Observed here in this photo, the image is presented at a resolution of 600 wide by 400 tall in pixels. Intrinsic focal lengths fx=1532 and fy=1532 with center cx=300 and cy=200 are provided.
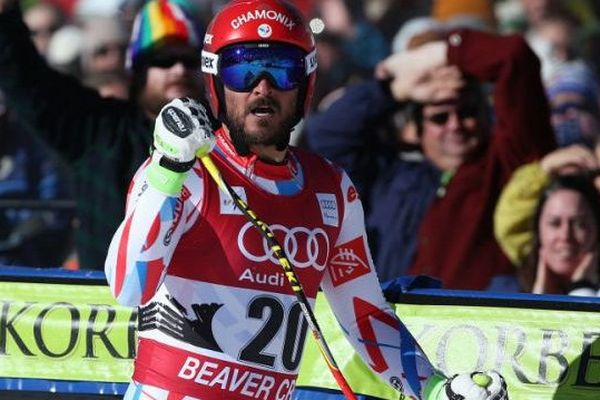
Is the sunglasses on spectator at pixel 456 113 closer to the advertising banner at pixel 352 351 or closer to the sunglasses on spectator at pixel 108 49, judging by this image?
the advertising banner at pixel 352 351

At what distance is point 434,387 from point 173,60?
295 cm

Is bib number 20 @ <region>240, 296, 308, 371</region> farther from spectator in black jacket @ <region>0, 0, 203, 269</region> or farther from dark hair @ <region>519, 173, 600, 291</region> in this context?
dark hair @ <region>519, 173, 600, 291</region>

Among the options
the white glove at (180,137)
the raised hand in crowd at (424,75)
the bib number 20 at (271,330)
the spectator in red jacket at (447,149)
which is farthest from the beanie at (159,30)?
the white glove at (180,137)

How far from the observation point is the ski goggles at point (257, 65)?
4.57 m

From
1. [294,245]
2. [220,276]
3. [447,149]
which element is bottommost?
[220,276]

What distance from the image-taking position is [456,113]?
7.46 m

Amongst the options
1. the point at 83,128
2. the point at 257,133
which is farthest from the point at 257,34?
the point at 83,128

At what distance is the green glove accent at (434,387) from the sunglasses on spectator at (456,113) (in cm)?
288

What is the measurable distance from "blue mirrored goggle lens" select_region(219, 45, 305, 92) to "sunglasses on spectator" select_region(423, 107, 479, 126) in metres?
2.90

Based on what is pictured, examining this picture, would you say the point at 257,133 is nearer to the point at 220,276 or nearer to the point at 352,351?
the point at 220,276

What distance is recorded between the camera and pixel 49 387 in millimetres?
5449

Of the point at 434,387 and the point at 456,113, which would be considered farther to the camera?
the point at 456,113

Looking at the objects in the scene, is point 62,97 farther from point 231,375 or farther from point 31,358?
point 231,375

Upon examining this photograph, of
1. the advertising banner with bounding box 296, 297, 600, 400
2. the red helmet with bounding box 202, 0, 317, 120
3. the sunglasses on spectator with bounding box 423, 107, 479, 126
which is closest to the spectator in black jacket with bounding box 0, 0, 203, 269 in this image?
the sunglasses on spectator with bounding box 423, 107, 479, 126
